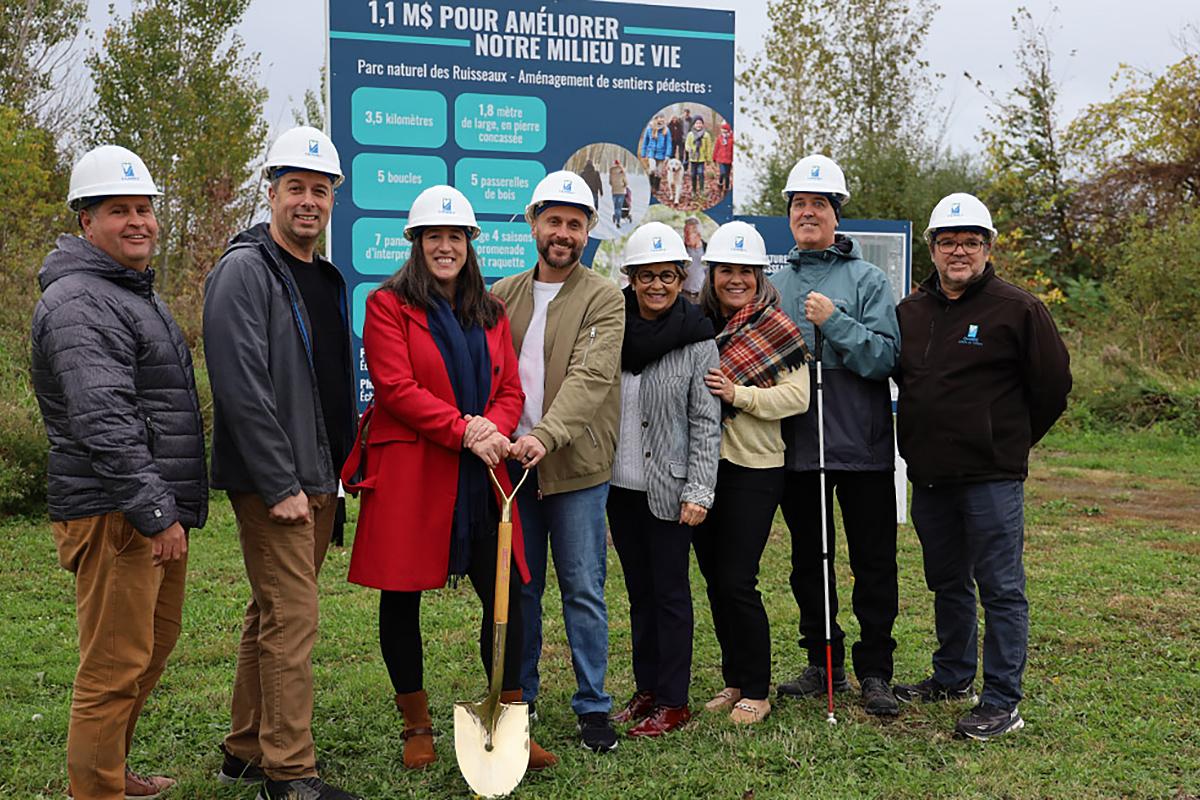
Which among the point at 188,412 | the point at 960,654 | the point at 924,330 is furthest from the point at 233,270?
the point at 960,654

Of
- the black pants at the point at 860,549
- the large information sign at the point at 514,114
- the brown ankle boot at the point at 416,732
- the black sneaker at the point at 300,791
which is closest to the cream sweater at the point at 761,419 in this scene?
the black pants at the point at 860,549

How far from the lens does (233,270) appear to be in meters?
3.78

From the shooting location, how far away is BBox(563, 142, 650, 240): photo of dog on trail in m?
7.45

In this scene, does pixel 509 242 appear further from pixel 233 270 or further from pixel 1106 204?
pixel 1106 204

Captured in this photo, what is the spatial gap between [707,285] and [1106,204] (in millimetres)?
20439

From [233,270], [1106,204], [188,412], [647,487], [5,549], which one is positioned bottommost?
[5,549]

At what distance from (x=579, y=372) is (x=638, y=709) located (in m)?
1.49

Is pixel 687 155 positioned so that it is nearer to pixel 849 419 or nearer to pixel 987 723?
pixel 849 419

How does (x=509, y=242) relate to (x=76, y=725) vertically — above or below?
above

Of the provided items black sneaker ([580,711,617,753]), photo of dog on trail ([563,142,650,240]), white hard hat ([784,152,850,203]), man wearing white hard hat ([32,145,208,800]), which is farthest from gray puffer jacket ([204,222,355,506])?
photo of dog on trail ([563,142,650,240])

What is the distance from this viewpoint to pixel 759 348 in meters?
4.78

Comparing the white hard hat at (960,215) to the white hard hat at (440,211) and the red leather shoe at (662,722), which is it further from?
the red leather shoe at (662,722)

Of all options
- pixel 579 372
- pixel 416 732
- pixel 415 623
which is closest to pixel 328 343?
pixel 579 372

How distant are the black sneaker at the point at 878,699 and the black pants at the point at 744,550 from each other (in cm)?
45
